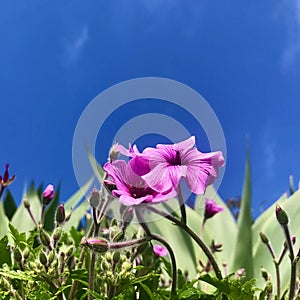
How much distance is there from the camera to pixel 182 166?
727mm

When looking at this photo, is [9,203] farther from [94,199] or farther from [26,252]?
[94,199]

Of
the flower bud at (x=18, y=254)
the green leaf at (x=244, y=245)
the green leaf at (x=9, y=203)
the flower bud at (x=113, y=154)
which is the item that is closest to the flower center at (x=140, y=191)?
the flower bud at (x=113, y=154)

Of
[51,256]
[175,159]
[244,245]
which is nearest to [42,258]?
[51,256]

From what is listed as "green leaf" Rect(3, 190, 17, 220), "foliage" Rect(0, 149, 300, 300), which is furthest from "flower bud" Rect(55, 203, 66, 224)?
"green leaf" Rect(3, 190, 17, 220)

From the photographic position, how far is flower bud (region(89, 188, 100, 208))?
78 centimetres

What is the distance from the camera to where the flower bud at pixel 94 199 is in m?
0.78

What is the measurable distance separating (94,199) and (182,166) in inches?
5.6

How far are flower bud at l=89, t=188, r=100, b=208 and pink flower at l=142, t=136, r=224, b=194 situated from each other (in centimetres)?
10

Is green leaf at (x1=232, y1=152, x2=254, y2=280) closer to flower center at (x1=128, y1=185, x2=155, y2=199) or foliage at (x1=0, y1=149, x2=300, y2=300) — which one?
foliage at (x1=0, y1=149, x2=300, y2=300)

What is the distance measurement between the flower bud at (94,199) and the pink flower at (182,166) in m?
0.10

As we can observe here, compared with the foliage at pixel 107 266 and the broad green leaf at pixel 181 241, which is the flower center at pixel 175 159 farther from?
the broad green leaf at pixel 181 241

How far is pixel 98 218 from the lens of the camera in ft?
2.62

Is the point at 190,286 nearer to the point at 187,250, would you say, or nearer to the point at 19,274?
the point at 19,274

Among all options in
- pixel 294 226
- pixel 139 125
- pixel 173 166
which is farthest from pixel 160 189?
pixel 294 226
